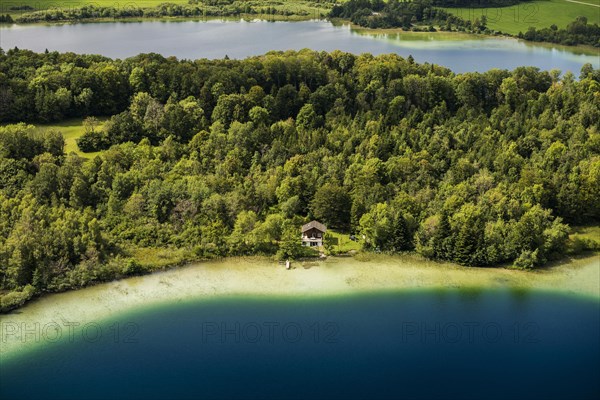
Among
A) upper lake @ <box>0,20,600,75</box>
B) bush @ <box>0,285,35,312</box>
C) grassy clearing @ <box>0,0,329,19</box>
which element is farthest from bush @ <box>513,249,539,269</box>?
grassy clearing @ <box>0,0,329,19</box>

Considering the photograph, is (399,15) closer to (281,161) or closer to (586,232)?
(281,161)

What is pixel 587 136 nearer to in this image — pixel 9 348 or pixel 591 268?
pixel 591 268

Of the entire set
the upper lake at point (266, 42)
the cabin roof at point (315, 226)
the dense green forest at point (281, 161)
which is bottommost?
the cabin roof at point (315, 226)

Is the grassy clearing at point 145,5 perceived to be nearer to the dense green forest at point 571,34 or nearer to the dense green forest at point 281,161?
the dense green forest at point 571,34

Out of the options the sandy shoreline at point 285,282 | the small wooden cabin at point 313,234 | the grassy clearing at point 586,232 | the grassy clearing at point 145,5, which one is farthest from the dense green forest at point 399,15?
Answer: the sandy shoreline at point 285,282

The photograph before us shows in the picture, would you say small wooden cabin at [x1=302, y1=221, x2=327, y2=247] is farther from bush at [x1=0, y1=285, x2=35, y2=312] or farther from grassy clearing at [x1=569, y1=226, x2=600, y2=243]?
grassy clearing at [x1=569, y1=226, x2=600, y2=243]
